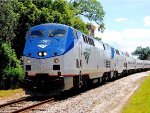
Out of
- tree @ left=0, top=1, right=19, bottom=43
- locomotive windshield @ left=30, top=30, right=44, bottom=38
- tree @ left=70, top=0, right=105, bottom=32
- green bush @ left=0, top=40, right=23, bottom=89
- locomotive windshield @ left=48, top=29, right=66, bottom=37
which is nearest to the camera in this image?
locomotive windshield @ left=48, top=29, right=66, bottom=37

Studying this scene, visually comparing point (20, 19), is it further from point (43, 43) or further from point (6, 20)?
point (43, 43)

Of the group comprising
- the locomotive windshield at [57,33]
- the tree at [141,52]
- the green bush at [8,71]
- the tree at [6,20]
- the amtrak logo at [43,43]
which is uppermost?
the tree at [141,52]

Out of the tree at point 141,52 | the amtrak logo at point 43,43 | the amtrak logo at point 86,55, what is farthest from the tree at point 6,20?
the tree at point 141,52

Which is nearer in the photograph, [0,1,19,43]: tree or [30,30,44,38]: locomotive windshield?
[30,30,44,38]: locomotive windshield

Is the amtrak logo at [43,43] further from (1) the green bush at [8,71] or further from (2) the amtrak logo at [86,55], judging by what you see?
(1) the green bush at [8,71]

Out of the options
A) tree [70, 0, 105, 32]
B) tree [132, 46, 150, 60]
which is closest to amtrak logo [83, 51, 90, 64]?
tree [70, 0, 105, 32]

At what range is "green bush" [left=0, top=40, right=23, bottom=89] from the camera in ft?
94.3

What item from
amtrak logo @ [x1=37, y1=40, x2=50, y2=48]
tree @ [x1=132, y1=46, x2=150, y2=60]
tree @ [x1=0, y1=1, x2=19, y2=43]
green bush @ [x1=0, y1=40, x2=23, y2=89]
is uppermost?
tree @ [x1=132, y1=46, x2=150, y2=60]

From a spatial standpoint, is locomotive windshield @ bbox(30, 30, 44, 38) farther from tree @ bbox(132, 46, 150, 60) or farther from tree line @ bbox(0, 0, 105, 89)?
tree @ bbox(132, 46, 150, 60)

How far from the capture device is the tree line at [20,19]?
2927 centimetres

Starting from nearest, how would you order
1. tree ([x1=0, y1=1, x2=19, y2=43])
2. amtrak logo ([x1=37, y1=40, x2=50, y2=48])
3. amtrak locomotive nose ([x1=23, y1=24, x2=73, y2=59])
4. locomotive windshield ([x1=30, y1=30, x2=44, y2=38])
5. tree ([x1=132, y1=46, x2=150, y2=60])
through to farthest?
amtrak locomotive nose ([x1=23, y1=24, x2=73, y2=59])
amtrak logo ([x1=37, y1=40, x2=50, y2=48])
locomotive windshield ([x1=30, y1=30, x2=44, y2=38])
tree ([x1=0, y1=1, x2=19, y2=43])
tree ([x1=132, y1=46, x2=150, y2=60])

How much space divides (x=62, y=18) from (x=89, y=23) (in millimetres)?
25371

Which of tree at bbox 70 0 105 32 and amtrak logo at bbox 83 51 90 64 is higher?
tree at bbox 70 0 105 32

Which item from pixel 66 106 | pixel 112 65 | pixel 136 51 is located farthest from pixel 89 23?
pixel 136 51
